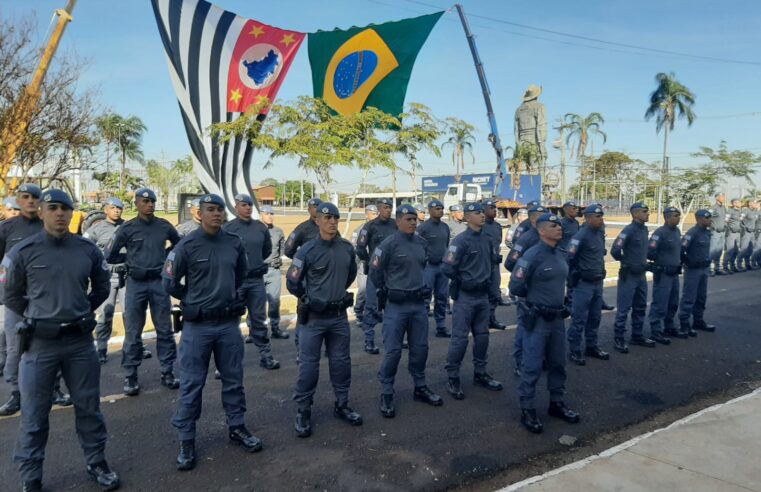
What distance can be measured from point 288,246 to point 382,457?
411 centimetres

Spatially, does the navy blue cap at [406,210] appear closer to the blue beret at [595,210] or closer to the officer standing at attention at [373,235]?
the officer standing at attention at [373,235]

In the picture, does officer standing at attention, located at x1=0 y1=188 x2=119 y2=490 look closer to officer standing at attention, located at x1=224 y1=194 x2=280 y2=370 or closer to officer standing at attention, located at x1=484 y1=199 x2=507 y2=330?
officer standing at attention, located at x1=224 y1=194 x2=280 y2=370

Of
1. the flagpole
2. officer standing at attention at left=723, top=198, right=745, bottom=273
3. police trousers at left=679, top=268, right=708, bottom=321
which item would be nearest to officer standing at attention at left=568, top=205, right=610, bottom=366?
police trousers at left=679, top=268, right=708, bottom=321

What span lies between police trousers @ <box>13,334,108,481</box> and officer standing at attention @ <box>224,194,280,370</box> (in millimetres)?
2881

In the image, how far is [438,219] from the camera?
8.93 metres

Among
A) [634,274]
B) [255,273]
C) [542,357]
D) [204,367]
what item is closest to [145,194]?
[255,273]

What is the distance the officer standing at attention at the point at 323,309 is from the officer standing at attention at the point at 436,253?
3.93 meters

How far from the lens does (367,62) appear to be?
14.9 m

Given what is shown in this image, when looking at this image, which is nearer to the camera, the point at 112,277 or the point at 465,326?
the point at 465,326

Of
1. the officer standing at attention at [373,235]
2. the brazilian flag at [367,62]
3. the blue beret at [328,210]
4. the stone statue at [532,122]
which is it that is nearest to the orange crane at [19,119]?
the brazilian flag at [367,62]

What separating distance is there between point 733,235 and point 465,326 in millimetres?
14501

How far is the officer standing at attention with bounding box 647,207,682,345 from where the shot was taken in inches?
327

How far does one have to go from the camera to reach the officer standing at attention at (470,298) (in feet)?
19.2

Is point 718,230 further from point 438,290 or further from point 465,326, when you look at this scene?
point 465,326
